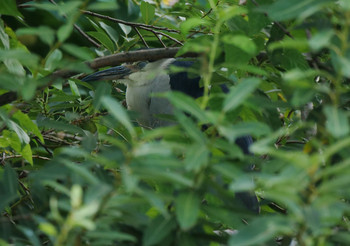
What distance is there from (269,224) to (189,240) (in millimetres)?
190

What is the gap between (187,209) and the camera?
2.55 ft

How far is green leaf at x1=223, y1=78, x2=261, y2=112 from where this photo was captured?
0.79m

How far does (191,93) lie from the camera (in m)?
2.43

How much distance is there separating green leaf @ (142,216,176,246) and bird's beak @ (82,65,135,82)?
1729 millimetres

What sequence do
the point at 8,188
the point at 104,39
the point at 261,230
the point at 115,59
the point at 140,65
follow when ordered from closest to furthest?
the point at 261,230 → the point at 8,188 → the point at 115,59 → the point at 104,39 → the point at 140,65

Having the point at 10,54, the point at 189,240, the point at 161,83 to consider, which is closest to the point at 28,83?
the point at 10,54

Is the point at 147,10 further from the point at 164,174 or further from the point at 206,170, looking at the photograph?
the point at 164,174

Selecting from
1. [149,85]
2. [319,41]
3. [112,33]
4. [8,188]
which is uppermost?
[319,41]

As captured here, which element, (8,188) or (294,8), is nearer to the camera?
(294,8)

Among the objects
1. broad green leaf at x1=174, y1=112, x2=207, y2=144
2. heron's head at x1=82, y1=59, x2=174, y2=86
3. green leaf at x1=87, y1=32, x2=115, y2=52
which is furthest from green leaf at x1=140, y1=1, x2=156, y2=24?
broad green leaf at x1=174, y1=112, x2=207, y2=144

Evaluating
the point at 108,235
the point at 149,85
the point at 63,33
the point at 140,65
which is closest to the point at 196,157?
the point at 108,235

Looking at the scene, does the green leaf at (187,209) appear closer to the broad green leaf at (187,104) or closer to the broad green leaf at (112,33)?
the broad green leaf at (187,104)

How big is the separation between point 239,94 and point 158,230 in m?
0.22

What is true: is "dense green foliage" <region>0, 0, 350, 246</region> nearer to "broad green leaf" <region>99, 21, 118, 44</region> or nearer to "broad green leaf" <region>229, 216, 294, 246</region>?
"broad green leaf" <region>229, 216, 294, 246</region>
